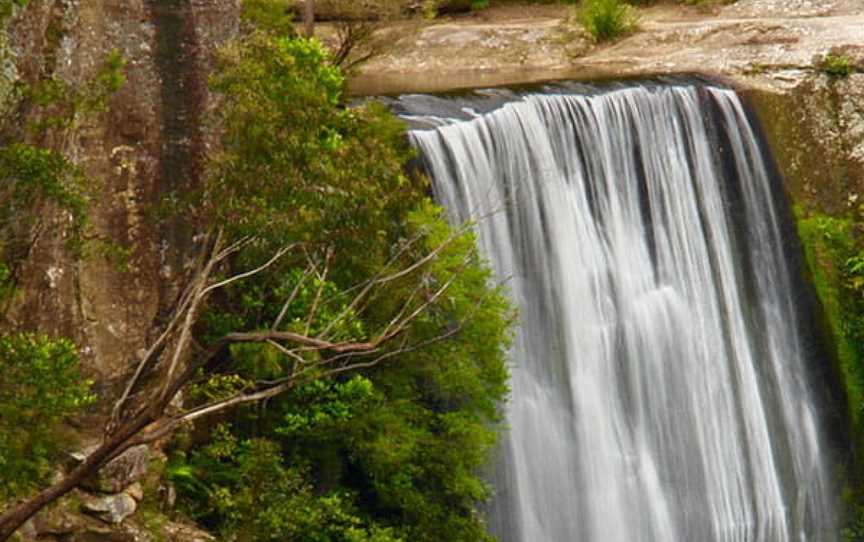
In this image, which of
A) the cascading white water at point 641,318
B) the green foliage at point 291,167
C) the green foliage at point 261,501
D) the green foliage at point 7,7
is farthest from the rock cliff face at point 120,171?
the cascading white water at point 641,318

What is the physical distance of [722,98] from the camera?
1155 inches

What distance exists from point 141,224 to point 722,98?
12549mm

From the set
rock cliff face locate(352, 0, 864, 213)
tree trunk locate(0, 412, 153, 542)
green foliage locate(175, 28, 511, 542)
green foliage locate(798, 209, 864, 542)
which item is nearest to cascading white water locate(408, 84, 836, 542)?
green foliage locate(798, 209, 864, 542)

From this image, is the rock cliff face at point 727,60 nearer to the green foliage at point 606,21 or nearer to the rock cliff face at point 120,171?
the green foliage at point 606,21

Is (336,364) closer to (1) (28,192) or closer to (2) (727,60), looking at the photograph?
(1) (28,192)

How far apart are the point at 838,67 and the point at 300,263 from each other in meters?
14.7

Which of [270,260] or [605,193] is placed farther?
[605,193]

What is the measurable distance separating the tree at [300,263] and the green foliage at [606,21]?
12.1 m

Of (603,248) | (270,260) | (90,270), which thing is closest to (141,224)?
(90,270)

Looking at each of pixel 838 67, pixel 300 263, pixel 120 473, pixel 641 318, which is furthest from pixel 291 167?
pixel 838 67

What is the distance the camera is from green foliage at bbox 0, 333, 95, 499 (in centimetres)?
1658

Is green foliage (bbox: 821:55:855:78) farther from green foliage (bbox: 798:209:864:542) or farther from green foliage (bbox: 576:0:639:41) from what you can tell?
green foliage (bbox: 576:0:639:41)

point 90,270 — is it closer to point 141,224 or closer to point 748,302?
point 141,224

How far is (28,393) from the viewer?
1670 centimetres
